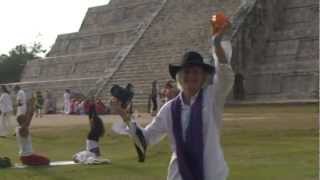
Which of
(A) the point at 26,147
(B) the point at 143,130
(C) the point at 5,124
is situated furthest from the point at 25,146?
(C) the point at 5,124

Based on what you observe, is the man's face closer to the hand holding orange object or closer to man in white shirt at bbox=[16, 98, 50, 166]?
the hand holding orange object

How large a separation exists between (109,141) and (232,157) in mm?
5516

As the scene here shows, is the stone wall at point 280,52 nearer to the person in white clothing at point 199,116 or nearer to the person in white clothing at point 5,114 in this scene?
the person in white clothing at point 5,114

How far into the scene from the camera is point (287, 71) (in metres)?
31.2

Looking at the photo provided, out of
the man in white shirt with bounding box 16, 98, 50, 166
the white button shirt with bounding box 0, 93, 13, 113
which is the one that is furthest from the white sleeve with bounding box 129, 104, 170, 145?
the white button shirt with bounding box 0, 93, 13, 113

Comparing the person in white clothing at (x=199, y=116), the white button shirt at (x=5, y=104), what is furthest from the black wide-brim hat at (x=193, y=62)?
the white button shirt at (x=5, y=104)

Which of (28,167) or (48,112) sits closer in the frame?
(28,167)

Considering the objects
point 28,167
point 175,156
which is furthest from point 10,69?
point 175,156

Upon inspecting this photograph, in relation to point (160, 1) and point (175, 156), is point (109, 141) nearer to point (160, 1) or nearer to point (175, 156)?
point (175, 156)

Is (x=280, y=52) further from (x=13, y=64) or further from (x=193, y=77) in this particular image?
(x=13, y=64)

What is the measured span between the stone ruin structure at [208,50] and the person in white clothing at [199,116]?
81.2 feet

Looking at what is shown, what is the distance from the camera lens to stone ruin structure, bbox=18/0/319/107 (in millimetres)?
31312

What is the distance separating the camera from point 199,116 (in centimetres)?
507

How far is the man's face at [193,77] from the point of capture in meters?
5.12
